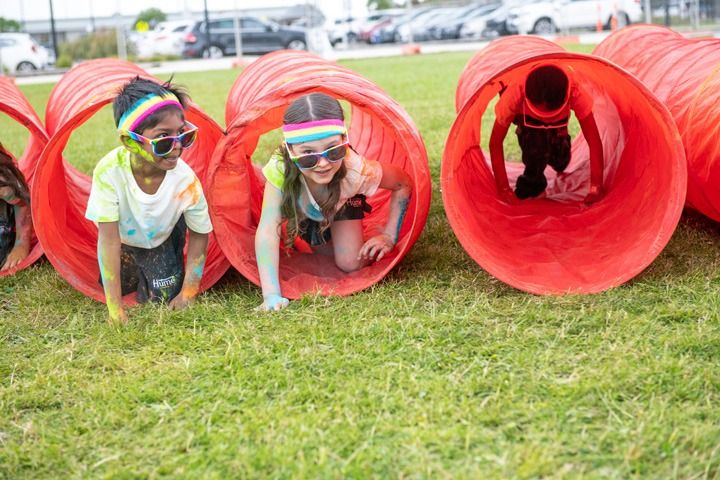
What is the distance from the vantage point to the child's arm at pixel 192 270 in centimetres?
448

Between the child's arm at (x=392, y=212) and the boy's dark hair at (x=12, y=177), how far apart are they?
2174 millimetres

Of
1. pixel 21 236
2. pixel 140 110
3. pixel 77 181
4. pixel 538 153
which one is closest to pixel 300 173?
pixel 140 110

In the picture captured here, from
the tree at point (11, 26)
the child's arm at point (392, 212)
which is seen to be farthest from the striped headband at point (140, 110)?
the tree at point (11, 26)

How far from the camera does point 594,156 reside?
556 centimetres

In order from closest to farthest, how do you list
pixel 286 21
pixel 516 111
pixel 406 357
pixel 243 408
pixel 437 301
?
pixel 243 408 < pixel 406 357 < pixel 437 301 < pixel 516 111 < pixel 286 21

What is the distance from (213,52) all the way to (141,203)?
28829mm

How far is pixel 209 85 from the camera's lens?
17.8 meters

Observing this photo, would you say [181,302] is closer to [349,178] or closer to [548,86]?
[349,178]

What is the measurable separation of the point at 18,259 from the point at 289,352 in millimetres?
2422

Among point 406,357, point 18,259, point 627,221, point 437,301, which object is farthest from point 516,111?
point 18,259

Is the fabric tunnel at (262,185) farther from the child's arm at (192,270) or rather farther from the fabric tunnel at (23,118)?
the fabric tunnel at (23,118)

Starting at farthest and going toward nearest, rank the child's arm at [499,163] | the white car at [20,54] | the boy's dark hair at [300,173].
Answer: the white car at [20,54] → the child's arm at [499,163] → the boy's dark hair at [300,173]

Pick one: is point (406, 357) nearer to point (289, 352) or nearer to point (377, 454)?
point (289, 352)

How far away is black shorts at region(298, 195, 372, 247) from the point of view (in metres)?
4.86
